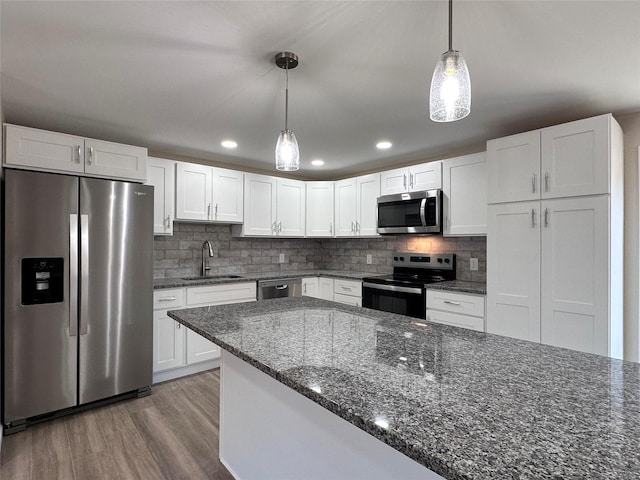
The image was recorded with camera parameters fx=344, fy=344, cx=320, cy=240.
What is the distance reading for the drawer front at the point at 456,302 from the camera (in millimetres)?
2916

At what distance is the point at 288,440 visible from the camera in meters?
1.38

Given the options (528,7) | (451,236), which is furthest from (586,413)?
(451,236)

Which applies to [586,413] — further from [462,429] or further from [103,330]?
[103,330]

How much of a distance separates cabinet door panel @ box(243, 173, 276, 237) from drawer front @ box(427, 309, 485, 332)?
210cm

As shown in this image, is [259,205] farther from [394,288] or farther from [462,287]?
[462,287]

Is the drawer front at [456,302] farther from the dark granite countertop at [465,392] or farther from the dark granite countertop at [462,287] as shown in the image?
the dark granite countertop at [465,392]

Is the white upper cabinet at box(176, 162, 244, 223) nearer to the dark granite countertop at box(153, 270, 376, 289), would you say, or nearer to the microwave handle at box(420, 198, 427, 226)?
the dark granite countertop at box(153, 270, 376, 289)

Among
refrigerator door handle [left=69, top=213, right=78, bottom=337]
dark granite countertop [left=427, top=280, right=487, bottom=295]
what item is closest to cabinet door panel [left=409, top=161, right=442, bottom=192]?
dark granite countertop [left=427, top=280, right=487, bottom=295]

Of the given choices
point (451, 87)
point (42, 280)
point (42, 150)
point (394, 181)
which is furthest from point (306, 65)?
point (42, 280)

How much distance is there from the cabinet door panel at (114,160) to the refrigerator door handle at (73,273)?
45cm

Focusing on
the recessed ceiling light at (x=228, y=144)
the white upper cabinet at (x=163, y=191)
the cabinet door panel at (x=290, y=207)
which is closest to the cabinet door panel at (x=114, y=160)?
the white upper cabinet at (x=163, y=191)

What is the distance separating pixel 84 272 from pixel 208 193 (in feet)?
4.82

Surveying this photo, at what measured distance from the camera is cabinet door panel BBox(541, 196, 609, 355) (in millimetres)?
2268

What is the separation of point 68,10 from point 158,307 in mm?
2343
